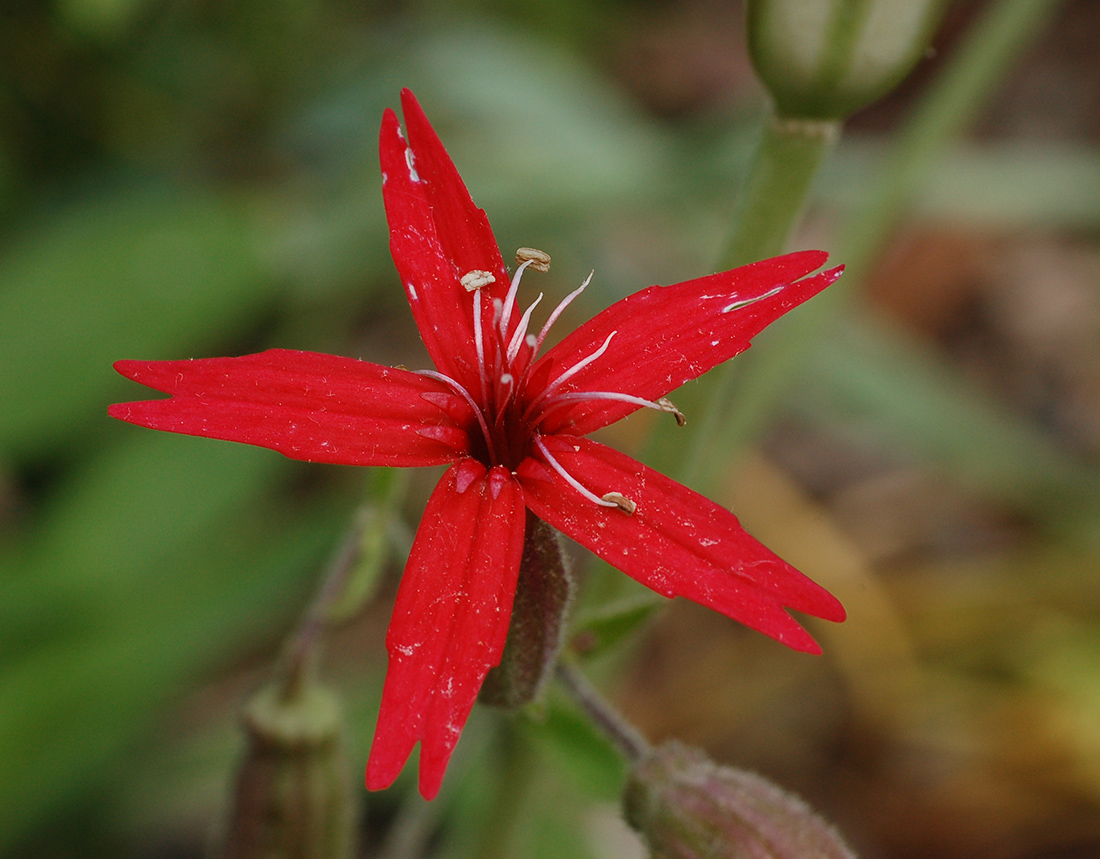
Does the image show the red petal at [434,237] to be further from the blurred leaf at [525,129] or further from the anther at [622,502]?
the blurred leaf at [525,129]

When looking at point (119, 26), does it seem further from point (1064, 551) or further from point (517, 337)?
point (1064, 551)

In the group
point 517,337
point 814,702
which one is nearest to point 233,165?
point 814,702

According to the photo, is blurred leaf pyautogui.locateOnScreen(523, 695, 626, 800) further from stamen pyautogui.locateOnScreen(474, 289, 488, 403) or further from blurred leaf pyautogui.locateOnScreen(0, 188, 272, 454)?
blurred leaf pyautogui.locateOnScreen(0, 188, 272, 454)

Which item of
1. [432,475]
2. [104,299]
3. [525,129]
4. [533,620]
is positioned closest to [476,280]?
[533,620]

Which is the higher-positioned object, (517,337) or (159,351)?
(517,337)

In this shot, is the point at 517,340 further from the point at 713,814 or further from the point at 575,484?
the point at 713,814

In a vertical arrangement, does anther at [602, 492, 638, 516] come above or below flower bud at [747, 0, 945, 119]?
below

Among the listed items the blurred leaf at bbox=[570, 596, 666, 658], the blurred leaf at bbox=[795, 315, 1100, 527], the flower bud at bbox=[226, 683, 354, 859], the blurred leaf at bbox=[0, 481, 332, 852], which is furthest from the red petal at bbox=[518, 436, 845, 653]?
the blurred leaf at bbox=[795, 315, 1100, 527]
